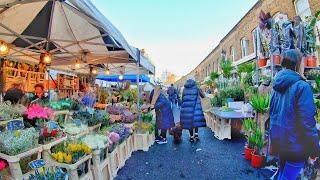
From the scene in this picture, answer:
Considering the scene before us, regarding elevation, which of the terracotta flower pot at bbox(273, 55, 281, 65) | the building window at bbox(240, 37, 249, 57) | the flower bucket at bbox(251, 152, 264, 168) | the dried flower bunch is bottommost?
the flower bucket at bbox(251, 152, 264, 168)

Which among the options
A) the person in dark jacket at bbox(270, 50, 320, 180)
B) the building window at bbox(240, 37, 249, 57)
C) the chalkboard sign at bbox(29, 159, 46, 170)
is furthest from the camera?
the building window at bbox(240, 37, 249, 57)

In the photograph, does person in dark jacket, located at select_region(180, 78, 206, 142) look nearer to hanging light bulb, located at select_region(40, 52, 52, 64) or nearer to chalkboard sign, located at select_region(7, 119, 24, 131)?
hanging light bulb, located at select_region(40, 52, 52, 64)

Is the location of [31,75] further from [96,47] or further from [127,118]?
[127,118]

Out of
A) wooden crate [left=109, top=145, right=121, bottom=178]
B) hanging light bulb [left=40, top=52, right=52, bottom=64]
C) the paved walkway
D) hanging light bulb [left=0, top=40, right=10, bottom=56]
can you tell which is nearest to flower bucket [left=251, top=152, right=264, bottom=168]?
the paved walkway

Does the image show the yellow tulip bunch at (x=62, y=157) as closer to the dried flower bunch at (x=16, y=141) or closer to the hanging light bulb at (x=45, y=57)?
the dried flower bunch at (x=16, y=141)

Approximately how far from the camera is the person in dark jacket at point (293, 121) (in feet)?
9.82

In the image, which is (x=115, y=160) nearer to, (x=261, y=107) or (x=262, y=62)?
(x=261, y=107)

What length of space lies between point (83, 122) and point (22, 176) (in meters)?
2.29

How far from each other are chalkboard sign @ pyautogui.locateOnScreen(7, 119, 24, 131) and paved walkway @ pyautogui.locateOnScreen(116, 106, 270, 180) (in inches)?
73.5

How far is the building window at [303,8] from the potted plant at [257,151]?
22.4 feet

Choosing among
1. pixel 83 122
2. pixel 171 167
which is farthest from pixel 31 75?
pixel 171 167

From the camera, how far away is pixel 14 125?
12.9 feet

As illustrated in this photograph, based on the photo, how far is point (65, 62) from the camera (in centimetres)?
979

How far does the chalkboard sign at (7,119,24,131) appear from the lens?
12.6 feet
